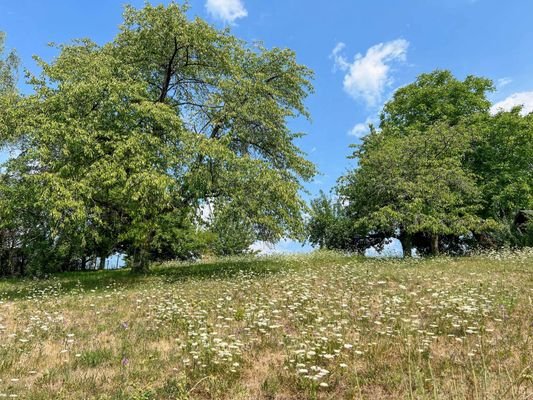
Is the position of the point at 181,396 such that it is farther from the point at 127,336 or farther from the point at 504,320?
the point at 504,320

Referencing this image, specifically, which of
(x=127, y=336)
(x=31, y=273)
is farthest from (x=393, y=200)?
(x=31, y=273)

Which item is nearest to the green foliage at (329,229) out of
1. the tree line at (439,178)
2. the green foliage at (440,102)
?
the tree line at (439,178)

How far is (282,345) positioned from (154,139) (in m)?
11.6

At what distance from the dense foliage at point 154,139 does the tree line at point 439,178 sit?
8.02m

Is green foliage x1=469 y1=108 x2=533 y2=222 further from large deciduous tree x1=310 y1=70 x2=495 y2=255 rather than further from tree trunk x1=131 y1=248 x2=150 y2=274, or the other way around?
tree trunk x1=131 y1=248 x2=150 y2=274

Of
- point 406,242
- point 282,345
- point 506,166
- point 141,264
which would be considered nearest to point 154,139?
point 141,264

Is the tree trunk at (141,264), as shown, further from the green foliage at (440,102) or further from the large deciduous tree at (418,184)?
the green foliage at (440,102)

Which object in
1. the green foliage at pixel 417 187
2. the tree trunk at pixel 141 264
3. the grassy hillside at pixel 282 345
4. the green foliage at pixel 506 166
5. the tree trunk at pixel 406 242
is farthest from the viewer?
the green foliage at pixel 506 166

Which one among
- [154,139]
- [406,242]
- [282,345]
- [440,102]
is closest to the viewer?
[282,345]

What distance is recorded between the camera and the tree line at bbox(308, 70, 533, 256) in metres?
26.2

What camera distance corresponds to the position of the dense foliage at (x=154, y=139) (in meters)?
15.4

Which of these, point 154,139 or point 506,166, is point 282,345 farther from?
point 506,166

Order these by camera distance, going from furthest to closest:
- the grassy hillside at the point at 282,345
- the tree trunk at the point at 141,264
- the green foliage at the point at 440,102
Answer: the green foliage at the point at 440,102, the tree trunk at the point at 141,264, the grassy hillside at the point at 282,345

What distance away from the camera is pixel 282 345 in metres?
7.12
